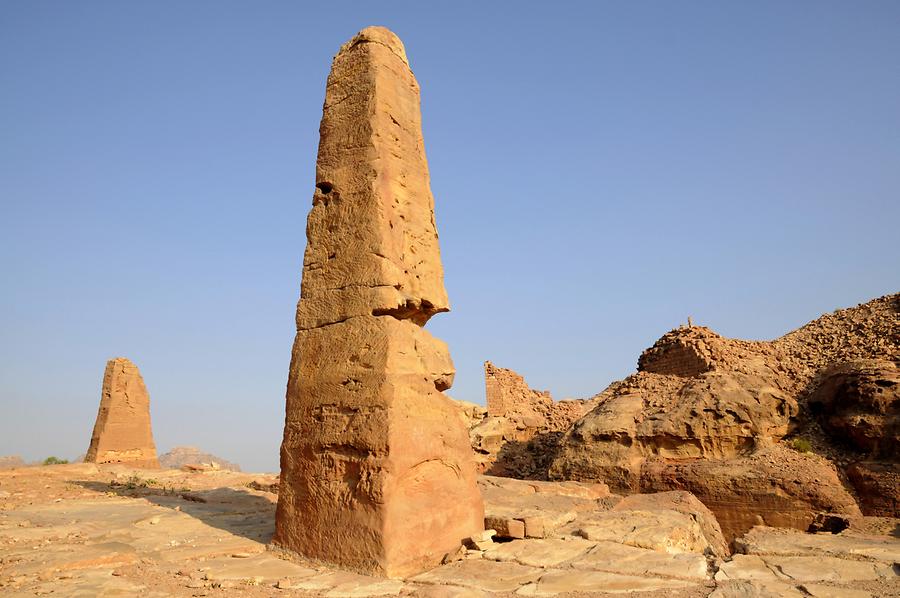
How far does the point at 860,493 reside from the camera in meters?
10.2

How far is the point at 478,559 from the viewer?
502 centimetres

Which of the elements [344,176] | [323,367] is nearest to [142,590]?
[323,367]

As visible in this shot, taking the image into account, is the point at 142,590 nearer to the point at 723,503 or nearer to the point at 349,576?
the point at 349,576

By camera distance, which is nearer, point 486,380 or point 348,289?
point 348,289

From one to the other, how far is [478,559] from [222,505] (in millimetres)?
4871

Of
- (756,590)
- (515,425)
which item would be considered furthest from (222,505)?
(515,425)

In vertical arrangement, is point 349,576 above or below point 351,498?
below

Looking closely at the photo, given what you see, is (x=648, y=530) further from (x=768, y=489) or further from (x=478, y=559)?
(x=768, y=489)

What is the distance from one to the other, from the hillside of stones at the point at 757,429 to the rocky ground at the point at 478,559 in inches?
124

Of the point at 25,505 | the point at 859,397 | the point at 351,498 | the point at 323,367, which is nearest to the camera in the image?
the point at 351,498

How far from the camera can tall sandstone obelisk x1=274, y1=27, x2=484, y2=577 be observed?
490 centimetres

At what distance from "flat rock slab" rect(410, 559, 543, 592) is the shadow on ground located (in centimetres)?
195

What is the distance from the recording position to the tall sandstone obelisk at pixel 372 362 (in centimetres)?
490

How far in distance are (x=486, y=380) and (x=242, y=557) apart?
15523 millimetres
